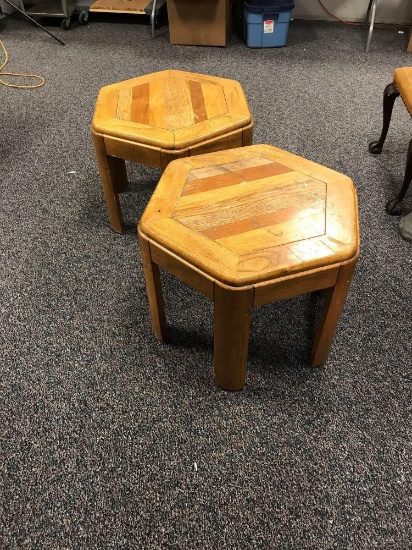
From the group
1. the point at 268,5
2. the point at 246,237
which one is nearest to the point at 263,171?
the point at 246,237

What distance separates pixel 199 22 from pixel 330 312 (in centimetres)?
260

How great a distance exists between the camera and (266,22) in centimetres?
283

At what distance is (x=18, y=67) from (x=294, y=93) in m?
1.80

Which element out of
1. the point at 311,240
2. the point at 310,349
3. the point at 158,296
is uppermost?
the point at 311,240

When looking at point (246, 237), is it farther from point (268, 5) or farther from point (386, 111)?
point (268, 5)

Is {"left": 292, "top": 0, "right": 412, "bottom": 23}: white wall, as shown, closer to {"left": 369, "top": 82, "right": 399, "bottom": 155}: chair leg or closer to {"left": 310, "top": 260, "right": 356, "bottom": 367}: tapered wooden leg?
{"left": 369, "top": 82, "right": 399, "bottom": 155}: chair leg

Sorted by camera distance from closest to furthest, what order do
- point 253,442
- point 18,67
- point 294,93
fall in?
point 253,442
point 294,93
point 18,67

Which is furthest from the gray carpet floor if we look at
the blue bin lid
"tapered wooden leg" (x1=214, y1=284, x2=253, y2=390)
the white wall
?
the white wall

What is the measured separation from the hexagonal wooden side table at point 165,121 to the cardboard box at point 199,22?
1650mm

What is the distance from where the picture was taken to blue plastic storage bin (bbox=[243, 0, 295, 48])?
2.72 meters

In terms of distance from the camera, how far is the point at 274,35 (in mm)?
2893

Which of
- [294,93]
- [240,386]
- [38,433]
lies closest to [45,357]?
[38,433]

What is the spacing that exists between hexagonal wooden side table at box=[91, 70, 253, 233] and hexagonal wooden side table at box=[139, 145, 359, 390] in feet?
0.34

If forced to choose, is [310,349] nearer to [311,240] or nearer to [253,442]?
[253,442]
